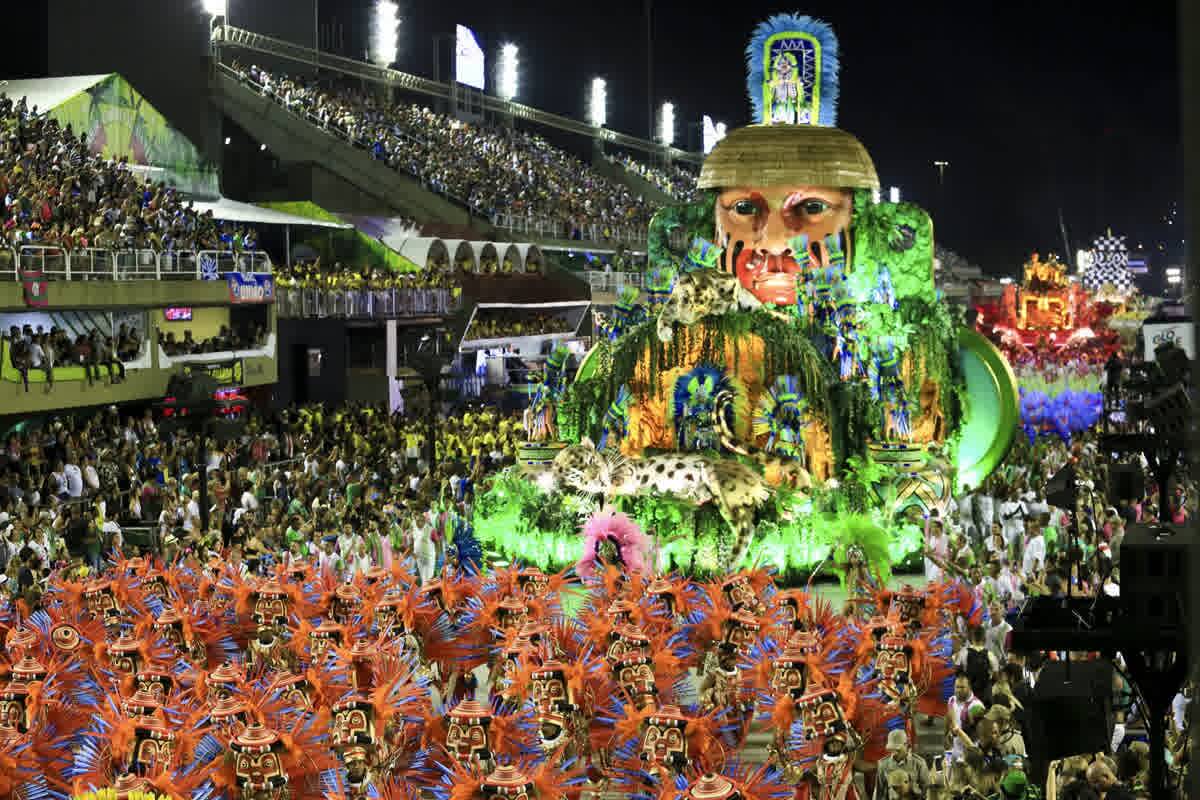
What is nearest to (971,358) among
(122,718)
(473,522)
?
(473,522)

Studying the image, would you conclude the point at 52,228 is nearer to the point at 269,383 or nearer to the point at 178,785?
the point at 269,383

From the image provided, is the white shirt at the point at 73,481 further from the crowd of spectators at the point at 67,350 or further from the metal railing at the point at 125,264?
the metal railing at the point at 125,264

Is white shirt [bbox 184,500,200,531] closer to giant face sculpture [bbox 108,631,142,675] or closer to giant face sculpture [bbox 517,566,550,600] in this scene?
giant face sculpture [bbox 517,566,550,600]

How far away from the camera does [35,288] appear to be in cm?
2280

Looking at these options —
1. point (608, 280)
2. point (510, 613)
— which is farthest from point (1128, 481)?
point (608, 280)

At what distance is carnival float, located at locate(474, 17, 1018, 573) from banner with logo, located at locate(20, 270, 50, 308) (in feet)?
25.0

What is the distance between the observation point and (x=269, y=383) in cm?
3033

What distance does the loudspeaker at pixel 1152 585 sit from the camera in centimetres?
Answer: 575

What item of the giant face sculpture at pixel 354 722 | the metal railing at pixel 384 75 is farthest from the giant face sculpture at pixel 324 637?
the metal railing at pixel 384 75

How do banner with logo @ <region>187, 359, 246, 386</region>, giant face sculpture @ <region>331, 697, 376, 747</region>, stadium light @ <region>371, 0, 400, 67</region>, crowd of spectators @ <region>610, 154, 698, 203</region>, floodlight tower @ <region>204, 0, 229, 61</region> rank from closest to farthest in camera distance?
giant face sculpture @ <region>331, 697, 376, 747</region> → banner with logo @ <region>187, 359, 246, 386</region> → floodlight tower @ <region>204, 0, 229, 61</region> → stadium light @ <region>371, 0, 400, 67</region> → crowd of spectators @ <region>610, 154, 698, 203</region>

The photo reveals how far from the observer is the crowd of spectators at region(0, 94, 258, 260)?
78.8ft

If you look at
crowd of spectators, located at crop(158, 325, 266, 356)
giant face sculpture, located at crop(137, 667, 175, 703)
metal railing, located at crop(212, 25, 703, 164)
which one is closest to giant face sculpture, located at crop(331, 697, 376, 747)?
giant face sculpture, located at crop(137, 667, 175, 703)

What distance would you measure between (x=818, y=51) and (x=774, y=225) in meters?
2.83

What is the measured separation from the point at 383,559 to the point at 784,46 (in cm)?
1035
